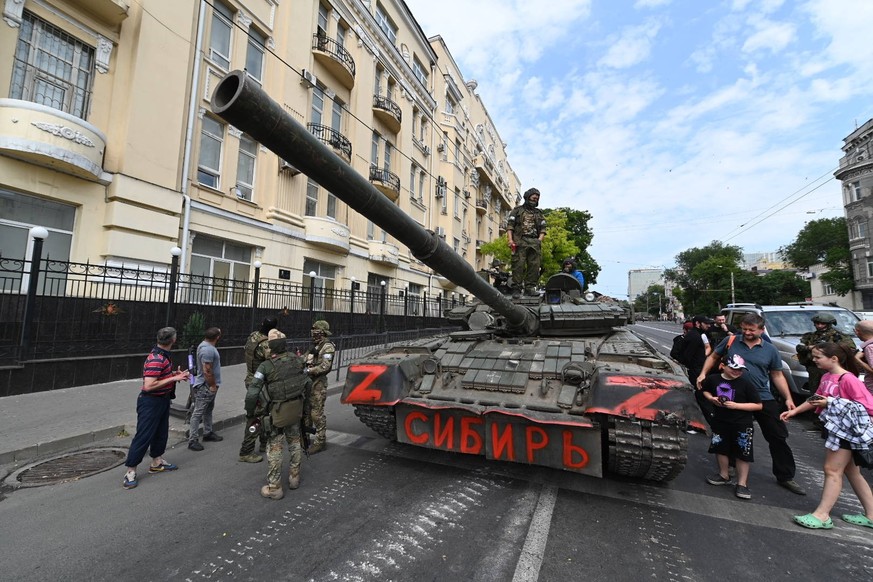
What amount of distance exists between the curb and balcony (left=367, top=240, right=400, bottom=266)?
1310cm

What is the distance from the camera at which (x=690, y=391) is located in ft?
9.78

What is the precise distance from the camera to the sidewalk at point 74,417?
4434mm

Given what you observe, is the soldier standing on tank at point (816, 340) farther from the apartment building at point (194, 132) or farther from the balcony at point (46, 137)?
the balcony at point (46, 137)

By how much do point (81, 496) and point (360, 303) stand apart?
11.3 metres

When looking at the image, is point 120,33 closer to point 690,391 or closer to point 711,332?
point 690,391

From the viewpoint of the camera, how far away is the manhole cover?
3.76 metres

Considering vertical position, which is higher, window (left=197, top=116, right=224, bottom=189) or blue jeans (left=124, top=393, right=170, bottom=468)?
window (left=197, top=116, right=224, bottom=189)

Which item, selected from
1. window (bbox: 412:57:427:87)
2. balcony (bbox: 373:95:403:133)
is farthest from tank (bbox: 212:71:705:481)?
window (bbox: 412:57:427:87)

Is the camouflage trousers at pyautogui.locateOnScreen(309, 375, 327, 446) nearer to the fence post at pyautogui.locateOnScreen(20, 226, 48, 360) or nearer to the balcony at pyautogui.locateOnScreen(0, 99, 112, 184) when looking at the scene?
the fence post at pyautogui.locateOnScreen(20, 226, 48, 360)

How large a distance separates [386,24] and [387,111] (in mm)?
5074

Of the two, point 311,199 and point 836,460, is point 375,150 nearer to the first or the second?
point 311,199

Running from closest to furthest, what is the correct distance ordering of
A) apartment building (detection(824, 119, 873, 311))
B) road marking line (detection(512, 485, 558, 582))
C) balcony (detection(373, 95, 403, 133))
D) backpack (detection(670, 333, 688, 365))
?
road marking line (detection(512, 485, 558, 582)) < backpack (detection(670, 333, 688, 365)) < balcony (detection(373, 95, 403, 133)) < apartment building (detection(824, 119, 873, 311))

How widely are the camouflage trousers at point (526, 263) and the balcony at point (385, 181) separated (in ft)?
41.6

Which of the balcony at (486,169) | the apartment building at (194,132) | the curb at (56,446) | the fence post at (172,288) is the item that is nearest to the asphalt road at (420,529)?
the curb at (56,446)
